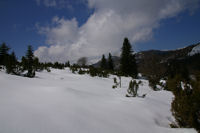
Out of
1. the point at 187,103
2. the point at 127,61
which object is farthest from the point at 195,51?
the point at 187,103

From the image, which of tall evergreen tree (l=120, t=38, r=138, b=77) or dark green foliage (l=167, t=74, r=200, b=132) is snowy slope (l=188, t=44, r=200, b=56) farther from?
dark green foliage (l=167, t=74, r=200, b=132)

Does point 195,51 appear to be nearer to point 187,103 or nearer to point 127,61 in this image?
point 127,61

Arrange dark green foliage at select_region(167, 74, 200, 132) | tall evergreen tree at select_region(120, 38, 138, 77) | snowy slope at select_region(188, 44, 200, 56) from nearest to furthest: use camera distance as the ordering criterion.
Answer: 1. dark green foliage at select_region(167, 74, 200, 132)
2. tall evergreen tree at select_region(120, 38, 138, 77)
3. snowy slope at select_region(188, 44, 200, 56)

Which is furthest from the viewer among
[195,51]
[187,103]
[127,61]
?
[195,51]

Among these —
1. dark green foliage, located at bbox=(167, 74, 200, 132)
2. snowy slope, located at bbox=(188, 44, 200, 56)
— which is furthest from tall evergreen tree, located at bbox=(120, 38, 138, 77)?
snowy slope, located at bbox=(188, 44, 200, 56)

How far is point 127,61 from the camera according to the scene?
20891 millimetres

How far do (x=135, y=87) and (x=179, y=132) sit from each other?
3.87m

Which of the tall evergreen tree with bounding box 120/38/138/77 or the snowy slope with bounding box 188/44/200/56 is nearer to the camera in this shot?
the tall evergreen tree with bounding box 120/38/138/77

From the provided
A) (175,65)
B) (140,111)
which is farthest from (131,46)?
(140,111)

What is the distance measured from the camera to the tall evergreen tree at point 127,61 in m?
20.8

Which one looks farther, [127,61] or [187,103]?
[127,61]

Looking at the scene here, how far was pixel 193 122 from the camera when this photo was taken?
2.37 m

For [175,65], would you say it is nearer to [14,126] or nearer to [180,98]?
[180,98]

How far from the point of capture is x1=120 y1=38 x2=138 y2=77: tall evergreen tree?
20.8m
